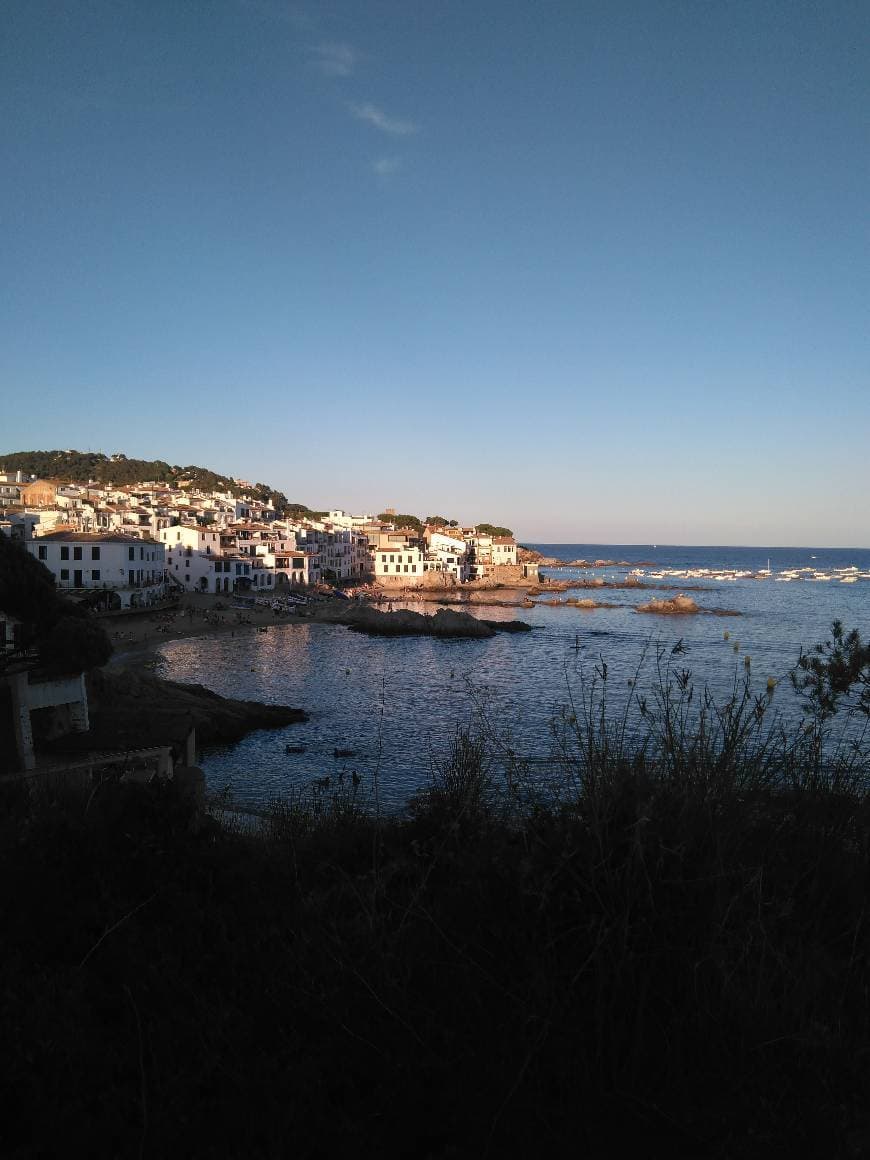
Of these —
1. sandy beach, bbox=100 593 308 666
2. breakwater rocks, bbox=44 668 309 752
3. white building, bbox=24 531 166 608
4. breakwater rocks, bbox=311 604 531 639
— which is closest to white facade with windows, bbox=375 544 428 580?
sandy beach, bbox=100 593 308 666

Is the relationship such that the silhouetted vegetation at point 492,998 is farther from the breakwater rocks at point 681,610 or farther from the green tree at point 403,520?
the green tree at point 403,520

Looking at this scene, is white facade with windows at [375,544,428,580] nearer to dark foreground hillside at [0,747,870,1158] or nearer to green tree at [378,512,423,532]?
green tree at [378,512,423,532]

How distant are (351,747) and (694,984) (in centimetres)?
1723

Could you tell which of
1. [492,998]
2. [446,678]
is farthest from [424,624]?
[492,998]

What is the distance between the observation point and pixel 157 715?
14977 millimetres

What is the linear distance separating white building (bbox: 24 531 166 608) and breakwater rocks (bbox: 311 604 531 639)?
447 inches

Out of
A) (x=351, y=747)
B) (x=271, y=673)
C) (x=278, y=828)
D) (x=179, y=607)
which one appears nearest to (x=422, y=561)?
(x=179, y=607)

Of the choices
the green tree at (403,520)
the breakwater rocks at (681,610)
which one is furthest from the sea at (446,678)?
the green tree at (403,520)

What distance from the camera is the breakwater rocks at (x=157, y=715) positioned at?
37.1ft

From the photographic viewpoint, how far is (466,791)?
5.46m

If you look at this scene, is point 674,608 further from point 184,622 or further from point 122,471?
point 122,471

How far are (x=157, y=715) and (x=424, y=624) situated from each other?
32556 millimetres

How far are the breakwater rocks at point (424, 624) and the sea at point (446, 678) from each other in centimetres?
136

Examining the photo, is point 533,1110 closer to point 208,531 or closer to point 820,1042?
point 820,1042
